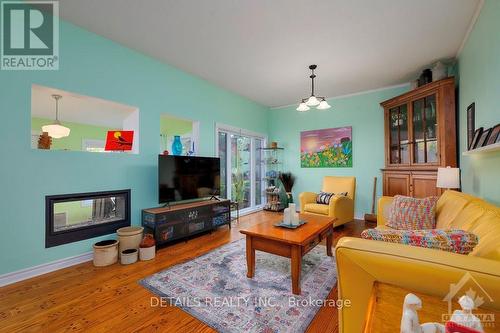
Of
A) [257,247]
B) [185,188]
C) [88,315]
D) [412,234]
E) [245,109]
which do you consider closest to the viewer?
[412,234]

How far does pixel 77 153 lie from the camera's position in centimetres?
248

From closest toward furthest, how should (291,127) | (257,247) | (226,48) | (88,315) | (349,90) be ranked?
(88,315) → (257,247) → (226,48) → (349,90) → (291,127)

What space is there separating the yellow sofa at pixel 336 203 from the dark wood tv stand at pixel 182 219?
4.77 feet

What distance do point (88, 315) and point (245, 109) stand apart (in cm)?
433

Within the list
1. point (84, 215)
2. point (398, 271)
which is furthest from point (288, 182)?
point (398, 271)

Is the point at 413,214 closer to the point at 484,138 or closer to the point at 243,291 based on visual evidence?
the point at 484,138

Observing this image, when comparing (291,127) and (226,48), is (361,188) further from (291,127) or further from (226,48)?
(226,48)

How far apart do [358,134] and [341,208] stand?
184cm

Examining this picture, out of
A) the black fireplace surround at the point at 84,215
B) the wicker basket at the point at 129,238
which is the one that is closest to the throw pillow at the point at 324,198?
the wicker basket at the point at 129,238

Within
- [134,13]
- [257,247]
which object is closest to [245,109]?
[134,13]

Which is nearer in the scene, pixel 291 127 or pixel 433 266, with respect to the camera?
pixel 433 266

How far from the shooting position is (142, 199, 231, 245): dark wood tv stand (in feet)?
9.39

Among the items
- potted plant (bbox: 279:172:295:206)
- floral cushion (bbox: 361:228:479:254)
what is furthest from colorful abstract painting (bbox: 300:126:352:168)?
floral cushion (bbox: 361:228:479:254)

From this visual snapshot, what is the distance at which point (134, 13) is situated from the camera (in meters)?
2.26
